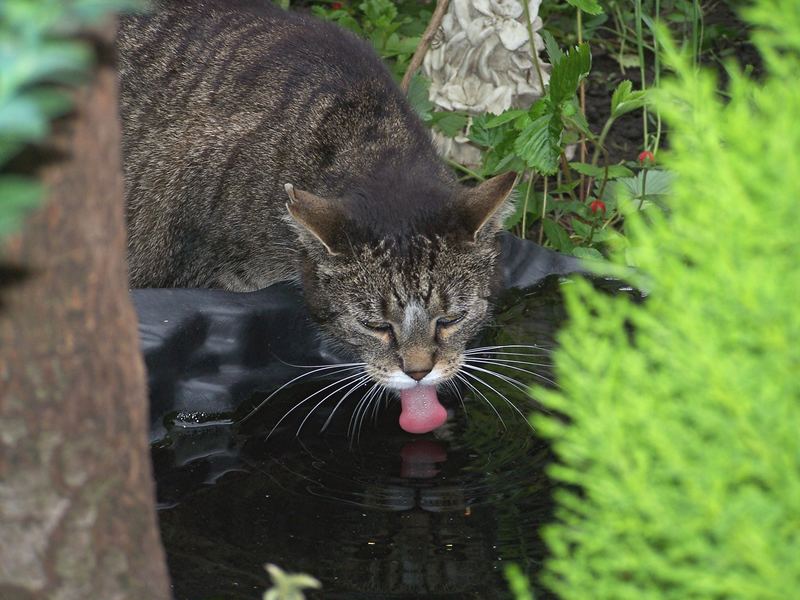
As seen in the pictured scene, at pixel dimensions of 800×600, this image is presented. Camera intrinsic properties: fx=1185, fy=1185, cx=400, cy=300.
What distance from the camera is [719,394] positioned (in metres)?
1.50

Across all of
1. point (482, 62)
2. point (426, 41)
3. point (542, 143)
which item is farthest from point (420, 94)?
point (542, 143)

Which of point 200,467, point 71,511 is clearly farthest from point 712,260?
point 200,467

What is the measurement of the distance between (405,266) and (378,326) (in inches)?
8.4

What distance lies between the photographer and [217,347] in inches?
145

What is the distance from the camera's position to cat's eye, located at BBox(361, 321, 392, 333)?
3.46 metres

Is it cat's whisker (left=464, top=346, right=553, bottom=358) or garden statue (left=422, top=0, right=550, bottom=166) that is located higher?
garden statue (left=422, top=0, right=550, bottom=166)

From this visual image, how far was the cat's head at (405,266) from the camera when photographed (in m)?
3.39

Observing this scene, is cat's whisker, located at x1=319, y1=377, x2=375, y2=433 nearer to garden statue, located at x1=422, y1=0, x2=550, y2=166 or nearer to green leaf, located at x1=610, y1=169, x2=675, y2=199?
green leaf, located at x1=610, y1=169, x2=675, y2=199

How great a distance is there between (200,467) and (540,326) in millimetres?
1260

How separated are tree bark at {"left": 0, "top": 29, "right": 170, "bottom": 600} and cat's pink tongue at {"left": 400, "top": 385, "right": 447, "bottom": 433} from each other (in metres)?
1.65

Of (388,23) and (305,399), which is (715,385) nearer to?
(305,399)

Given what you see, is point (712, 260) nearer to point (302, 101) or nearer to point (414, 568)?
point (414, 568)

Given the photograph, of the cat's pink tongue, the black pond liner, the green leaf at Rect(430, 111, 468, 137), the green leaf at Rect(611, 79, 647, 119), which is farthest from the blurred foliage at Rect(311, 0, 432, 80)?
the cat's pink tongue

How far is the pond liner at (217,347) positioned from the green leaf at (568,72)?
1.10 m
